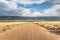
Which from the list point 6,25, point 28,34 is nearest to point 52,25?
point 28,34

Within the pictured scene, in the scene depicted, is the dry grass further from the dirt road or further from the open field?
the open field

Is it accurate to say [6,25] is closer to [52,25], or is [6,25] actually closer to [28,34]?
[28,34]

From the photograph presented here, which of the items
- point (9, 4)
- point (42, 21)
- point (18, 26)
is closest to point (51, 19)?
point (42, 21)

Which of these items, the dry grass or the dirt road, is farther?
Answer: the dry grass

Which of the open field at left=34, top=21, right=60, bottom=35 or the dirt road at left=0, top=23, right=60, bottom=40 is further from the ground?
the open field at left=34, top=21, right=60, bottom=35

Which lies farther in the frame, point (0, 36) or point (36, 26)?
point (36, 26)

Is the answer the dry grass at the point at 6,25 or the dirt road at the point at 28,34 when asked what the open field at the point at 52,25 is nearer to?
the dirt road at the point at 28,34

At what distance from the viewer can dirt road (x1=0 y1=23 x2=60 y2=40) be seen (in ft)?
11.0

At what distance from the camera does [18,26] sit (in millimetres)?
3545

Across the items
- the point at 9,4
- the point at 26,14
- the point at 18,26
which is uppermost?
the point at 9,4

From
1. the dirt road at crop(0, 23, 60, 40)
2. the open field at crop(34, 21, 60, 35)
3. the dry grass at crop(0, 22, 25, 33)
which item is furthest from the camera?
the open field at crop(34, 21, 60, 35)

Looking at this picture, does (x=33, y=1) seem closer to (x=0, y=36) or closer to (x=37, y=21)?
(x=37, y=21)

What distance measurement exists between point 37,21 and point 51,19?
349mm

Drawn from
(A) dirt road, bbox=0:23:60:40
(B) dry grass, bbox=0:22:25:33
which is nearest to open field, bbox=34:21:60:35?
(A) dirt road, bbox=0:23:60:40
